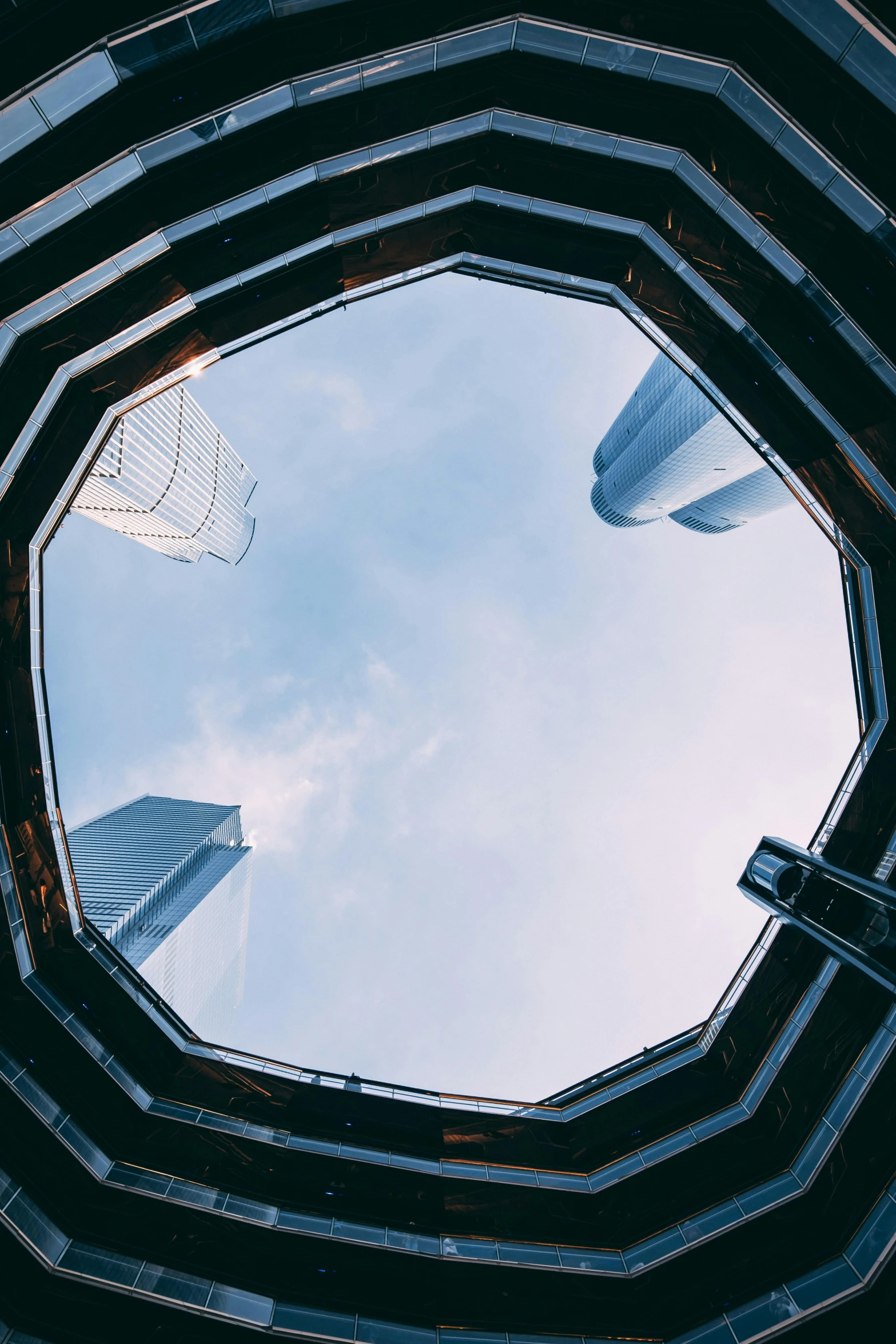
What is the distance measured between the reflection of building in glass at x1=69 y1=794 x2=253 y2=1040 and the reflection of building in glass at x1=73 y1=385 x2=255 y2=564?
7000 cm

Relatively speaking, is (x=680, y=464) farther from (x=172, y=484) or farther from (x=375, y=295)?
(x=172, y=484)

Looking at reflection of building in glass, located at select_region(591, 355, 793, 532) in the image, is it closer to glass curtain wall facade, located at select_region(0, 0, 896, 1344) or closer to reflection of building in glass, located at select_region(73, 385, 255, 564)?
glass curtain wall facade, located at select_region(0, 0, 896, 1344)

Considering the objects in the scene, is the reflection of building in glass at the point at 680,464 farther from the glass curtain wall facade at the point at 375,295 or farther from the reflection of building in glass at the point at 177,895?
the reflection of building in glass at the point at 177,895

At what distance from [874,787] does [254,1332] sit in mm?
29229

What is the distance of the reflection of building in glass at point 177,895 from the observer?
98812mm

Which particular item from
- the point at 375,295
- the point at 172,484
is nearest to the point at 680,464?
the point at 375,295

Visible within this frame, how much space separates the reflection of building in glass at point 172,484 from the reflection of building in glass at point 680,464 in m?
74.8

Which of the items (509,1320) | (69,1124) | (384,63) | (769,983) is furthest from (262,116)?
(509,1320)

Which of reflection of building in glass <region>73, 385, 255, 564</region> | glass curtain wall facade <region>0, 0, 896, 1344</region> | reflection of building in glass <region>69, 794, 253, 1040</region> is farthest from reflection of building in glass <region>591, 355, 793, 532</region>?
reflection of building in glass <region>69, 794, 253, 1040</region>

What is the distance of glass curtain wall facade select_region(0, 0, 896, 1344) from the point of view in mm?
15211

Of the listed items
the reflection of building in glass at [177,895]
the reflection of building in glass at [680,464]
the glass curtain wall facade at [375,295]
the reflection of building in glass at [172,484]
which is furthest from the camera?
the reflection of building in glass at [177,895]

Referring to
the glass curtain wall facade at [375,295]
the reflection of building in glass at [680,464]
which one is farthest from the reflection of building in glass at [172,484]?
the reflection of building in glass at [680,464]

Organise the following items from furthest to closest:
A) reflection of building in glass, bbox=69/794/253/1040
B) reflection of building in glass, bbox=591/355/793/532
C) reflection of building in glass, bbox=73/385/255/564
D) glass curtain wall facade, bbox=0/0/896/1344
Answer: reflection of building in glass, bbox=69/794/253/1040, reflection of building in glass, bbox=591/355/793/532, reflection of building in glass, bbox=73/385/255/564, glass curtain wall facade, bbox=0/0/896/1344

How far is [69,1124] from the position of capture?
1933 centimetres
